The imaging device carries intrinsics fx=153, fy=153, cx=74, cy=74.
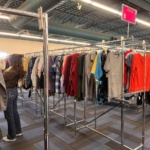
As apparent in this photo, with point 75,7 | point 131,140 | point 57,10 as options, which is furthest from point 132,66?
point 57,10

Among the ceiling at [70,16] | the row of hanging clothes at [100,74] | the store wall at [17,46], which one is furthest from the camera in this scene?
the store wall at [17,46]

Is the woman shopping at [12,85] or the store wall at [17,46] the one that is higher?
the store wall at [17,46]

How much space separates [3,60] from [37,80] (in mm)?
2464

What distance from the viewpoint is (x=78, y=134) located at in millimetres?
3158

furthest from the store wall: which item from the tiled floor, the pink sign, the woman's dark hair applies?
the pink sign

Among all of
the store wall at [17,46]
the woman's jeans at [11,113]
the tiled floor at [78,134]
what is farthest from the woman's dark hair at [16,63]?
the store wall at [17,46]

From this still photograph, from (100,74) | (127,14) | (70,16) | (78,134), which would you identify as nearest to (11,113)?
(78,134)

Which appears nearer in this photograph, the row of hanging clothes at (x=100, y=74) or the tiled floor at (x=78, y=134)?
the row of hanging clothes at (x=100, y=74)

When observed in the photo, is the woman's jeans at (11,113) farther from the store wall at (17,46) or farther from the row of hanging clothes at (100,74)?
the store wall at (17,46)

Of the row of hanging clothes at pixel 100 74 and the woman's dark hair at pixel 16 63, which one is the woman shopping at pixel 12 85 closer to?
the woman's dark hair at pixel 16 63

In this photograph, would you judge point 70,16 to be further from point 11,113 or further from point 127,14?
point 11,113

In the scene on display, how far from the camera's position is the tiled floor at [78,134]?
2715 millimetres

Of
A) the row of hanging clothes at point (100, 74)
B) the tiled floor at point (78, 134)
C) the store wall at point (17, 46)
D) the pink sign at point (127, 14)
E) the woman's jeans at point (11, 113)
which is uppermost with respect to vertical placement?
the store wall at point (17, 46)

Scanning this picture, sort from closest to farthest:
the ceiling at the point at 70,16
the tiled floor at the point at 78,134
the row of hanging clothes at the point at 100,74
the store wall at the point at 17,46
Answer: the row of hanging clothes at the point at 100,74
the tiled floor at the point at 78,134
the ceiling at the point at 70,16
the store wall at the point at 17,46
